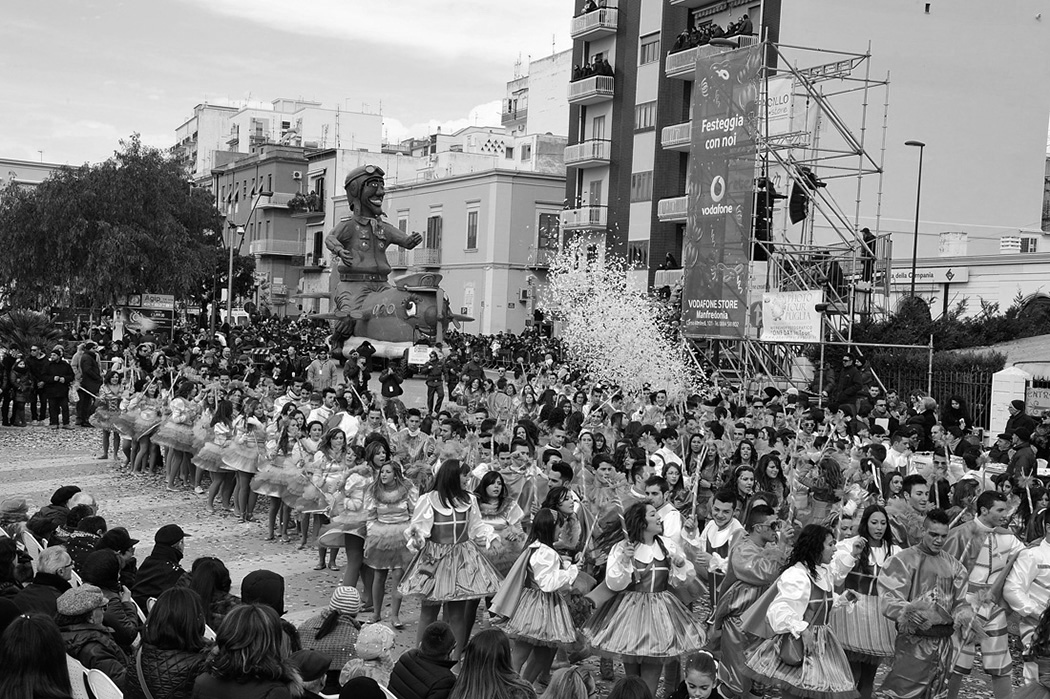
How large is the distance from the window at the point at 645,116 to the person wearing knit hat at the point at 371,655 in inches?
1562

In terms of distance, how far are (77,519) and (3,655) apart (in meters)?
4.14

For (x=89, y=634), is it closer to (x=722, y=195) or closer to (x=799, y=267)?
(x=722, y=195)

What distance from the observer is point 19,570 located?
24.6ft

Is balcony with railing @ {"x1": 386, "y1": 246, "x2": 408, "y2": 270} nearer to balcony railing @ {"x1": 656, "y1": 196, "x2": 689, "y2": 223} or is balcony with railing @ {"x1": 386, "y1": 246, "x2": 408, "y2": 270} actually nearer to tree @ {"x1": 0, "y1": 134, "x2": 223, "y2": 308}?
tree @ {"x1": 0, "y1": 134, "x2": 223, "y2": 308}

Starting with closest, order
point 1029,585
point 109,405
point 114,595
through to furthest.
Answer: point 114,595 < point 1029,585 < point 109,405

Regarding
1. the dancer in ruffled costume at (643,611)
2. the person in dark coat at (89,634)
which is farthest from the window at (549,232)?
the person in dark coat at (89,634)

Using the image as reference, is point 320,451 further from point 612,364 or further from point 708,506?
point 612,364

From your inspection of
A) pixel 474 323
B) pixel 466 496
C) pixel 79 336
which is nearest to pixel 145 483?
pixel 466 496

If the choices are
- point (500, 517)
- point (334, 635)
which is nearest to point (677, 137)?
point (500, 517)

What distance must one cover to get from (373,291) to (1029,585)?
30.2 metres

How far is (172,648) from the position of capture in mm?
5883

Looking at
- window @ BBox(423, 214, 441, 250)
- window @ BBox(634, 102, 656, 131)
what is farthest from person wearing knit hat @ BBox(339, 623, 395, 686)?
window @ BBox(423, 214, 441, 250)

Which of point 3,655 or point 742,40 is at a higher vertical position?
point 742,40

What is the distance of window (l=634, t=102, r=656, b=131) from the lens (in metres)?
44.3
